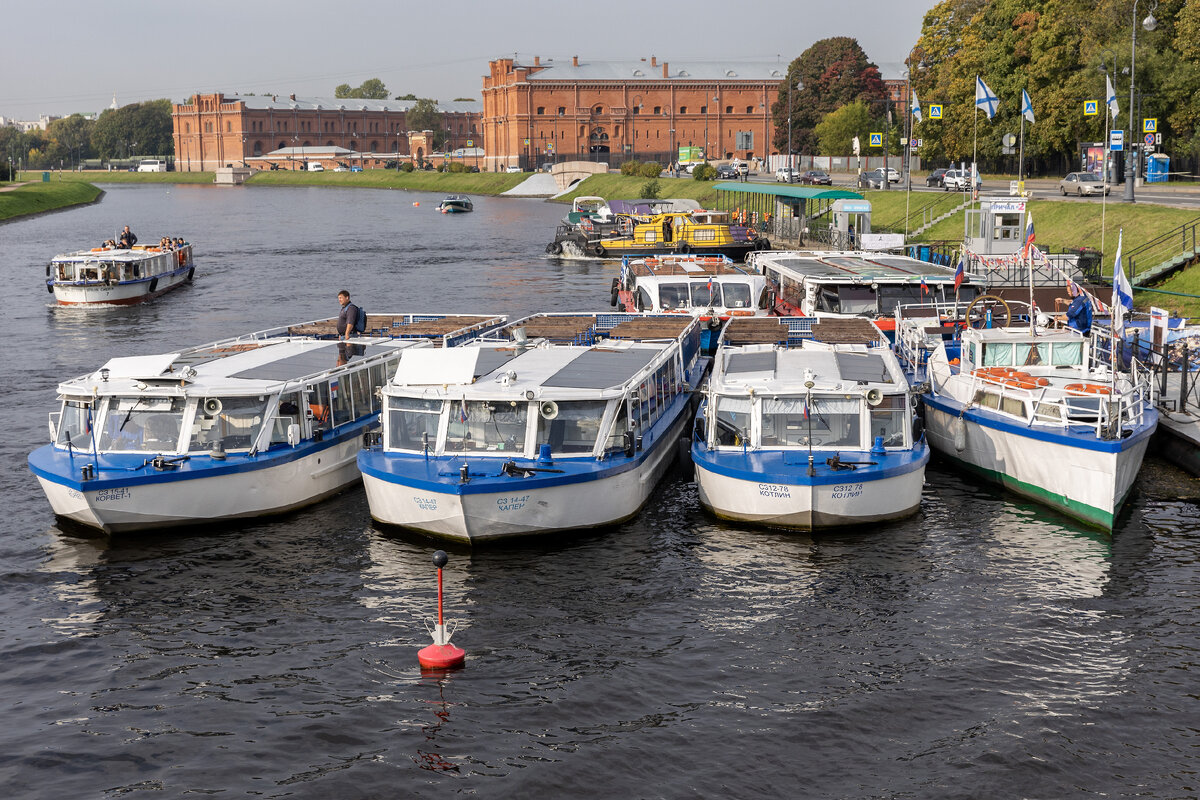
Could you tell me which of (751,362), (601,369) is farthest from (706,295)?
(601,369)

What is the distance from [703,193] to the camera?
11812 centimetres

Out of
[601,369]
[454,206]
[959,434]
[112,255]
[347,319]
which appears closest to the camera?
[601,369]

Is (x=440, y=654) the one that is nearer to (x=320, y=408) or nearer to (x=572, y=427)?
(x=572, y=427)

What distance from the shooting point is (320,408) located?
25094mm

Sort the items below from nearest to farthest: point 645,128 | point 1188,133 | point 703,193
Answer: point 1188,133
point 703,193
point 645,128

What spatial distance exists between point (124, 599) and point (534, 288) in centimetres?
4728

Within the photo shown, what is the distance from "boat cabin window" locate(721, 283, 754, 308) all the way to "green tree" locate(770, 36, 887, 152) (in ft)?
339

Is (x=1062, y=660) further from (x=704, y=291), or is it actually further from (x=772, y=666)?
(x=704, y=291)

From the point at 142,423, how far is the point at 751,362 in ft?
38.2

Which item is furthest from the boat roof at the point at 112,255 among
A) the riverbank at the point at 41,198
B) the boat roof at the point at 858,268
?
the riverbank at the point at 41,198

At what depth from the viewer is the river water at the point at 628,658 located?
49.3ft

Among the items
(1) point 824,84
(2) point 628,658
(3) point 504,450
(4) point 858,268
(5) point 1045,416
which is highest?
(1) point 824,84

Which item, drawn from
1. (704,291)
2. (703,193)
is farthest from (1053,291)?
(703,193)

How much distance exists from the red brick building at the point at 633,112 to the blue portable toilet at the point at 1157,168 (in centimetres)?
11560
